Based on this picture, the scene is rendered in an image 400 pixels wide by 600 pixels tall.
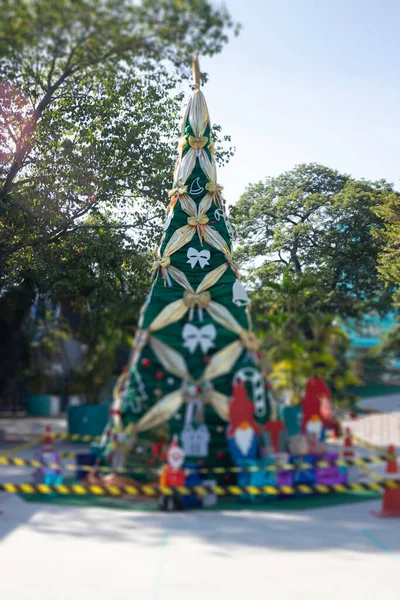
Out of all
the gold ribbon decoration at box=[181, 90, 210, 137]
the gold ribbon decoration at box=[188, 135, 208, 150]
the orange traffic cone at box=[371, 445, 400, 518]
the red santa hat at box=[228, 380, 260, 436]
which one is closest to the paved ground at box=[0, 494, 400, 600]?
the orange traffic cone at box=[371, 445, 400, 518]

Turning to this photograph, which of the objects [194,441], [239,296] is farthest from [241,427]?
[239,296]

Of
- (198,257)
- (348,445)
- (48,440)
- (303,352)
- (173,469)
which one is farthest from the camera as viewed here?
(198,257)

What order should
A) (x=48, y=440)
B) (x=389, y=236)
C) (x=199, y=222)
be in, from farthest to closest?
1. (x=389, y=236)
2. (x=199, y=222)
3. (x=48, y=440)

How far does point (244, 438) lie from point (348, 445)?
1357 millimetres

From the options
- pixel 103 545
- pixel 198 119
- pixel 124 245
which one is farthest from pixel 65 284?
pixel 124 245

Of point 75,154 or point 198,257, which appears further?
point 75,154

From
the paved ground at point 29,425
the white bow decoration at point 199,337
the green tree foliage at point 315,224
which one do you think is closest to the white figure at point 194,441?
the white bow decoration at point 199,337

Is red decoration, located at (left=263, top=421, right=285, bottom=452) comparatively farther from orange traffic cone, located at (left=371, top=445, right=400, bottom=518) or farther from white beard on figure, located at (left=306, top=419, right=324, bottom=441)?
orange traffic cone, located at (left=371, top=445, right=400, bottom=518)

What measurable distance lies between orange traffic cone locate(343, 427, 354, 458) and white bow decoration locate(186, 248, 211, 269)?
309 cm

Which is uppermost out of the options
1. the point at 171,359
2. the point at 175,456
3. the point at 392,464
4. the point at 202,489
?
the point at 171,359

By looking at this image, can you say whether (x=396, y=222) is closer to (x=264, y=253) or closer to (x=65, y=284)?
(x=264, y=253)

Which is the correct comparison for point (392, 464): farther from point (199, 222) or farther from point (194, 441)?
point (199, 222)

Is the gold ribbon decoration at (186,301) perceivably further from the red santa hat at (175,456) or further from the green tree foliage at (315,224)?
the green tree foliage at (315,224)

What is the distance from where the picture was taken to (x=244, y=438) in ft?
25.9
